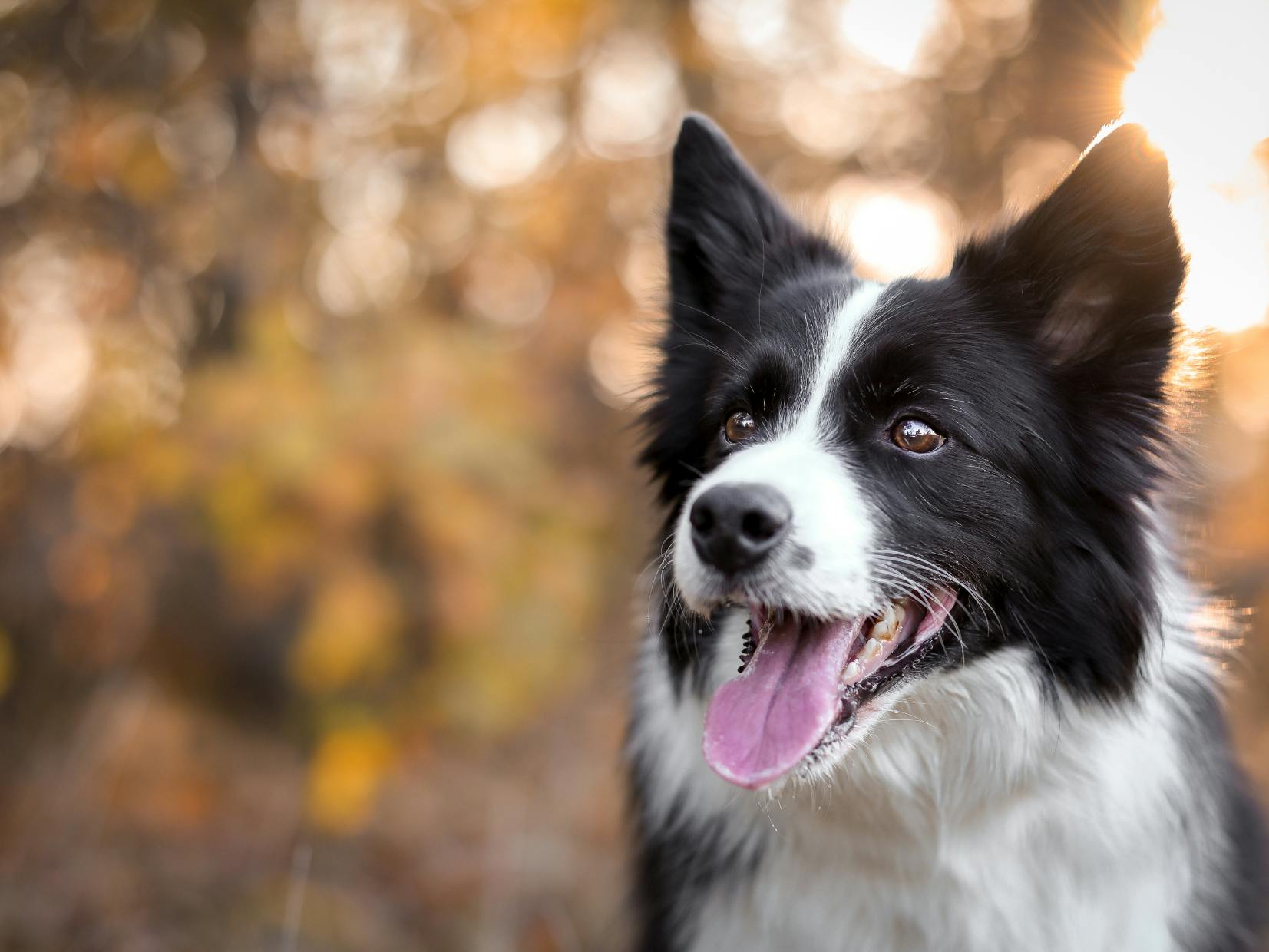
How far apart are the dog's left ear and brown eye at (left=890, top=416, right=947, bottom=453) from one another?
39 centimetres

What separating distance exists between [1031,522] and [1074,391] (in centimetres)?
36

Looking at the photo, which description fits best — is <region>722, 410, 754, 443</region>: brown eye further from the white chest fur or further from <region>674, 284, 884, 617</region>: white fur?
the white chest fur

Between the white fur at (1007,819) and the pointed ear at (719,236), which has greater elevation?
the pointed ear at (719,236)

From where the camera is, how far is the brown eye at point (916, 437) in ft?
7.67

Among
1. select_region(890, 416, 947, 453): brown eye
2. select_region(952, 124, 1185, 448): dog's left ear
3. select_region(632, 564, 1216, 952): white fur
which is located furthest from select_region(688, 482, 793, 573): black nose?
select_region(952, 124, 1185, 448): dog's left ear

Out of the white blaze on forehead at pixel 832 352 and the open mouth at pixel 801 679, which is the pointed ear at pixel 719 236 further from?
the open mouth at pixel 801 679

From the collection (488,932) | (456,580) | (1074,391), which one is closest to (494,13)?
(456,580)

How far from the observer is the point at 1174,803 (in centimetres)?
237

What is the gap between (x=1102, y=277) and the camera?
240cm

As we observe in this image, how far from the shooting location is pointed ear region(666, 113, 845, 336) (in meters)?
2.89

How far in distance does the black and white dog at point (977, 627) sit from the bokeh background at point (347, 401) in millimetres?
905

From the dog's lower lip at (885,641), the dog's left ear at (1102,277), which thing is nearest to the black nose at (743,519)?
the dog's lower lip at (885,641)

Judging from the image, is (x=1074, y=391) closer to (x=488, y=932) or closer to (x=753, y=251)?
(x=753, y=251)

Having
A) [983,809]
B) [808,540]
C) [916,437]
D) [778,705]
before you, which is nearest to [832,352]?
[916,437]
